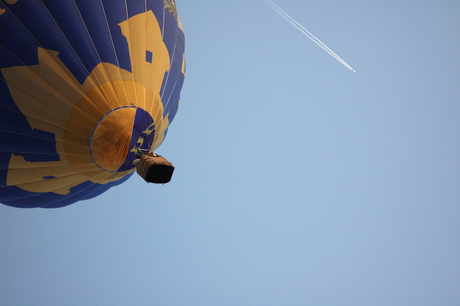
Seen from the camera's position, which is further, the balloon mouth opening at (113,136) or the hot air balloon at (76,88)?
the balloon mouth opening at (113,136)

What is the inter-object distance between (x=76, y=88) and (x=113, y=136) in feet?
3.14

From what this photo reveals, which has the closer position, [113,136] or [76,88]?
[76,88]

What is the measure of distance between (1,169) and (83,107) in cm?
208

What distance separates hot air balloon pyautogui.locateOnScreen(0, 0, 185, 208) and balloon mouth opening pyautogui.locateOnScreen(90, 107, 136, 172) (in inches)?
0.6

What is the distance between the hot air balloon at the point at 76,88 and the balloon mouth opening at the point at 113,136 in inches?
0.6

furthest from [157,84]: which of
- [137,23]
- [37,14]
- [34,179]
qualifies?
[34,179]

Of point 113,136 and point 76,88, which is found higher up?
point 76,88

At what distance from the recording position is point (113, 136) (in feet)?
17.7

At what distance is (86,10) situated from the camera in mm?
5578

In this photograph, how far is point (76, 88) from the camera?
208 inches

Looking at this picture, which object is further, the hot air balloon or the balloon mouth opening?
the balloon mouth opening

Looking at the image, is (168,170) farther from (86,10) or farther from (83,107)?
(86,10)

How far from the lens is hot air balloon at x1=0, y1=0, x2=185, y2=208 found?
5.18 metres

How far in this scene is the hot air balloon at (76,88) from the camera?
518cm
